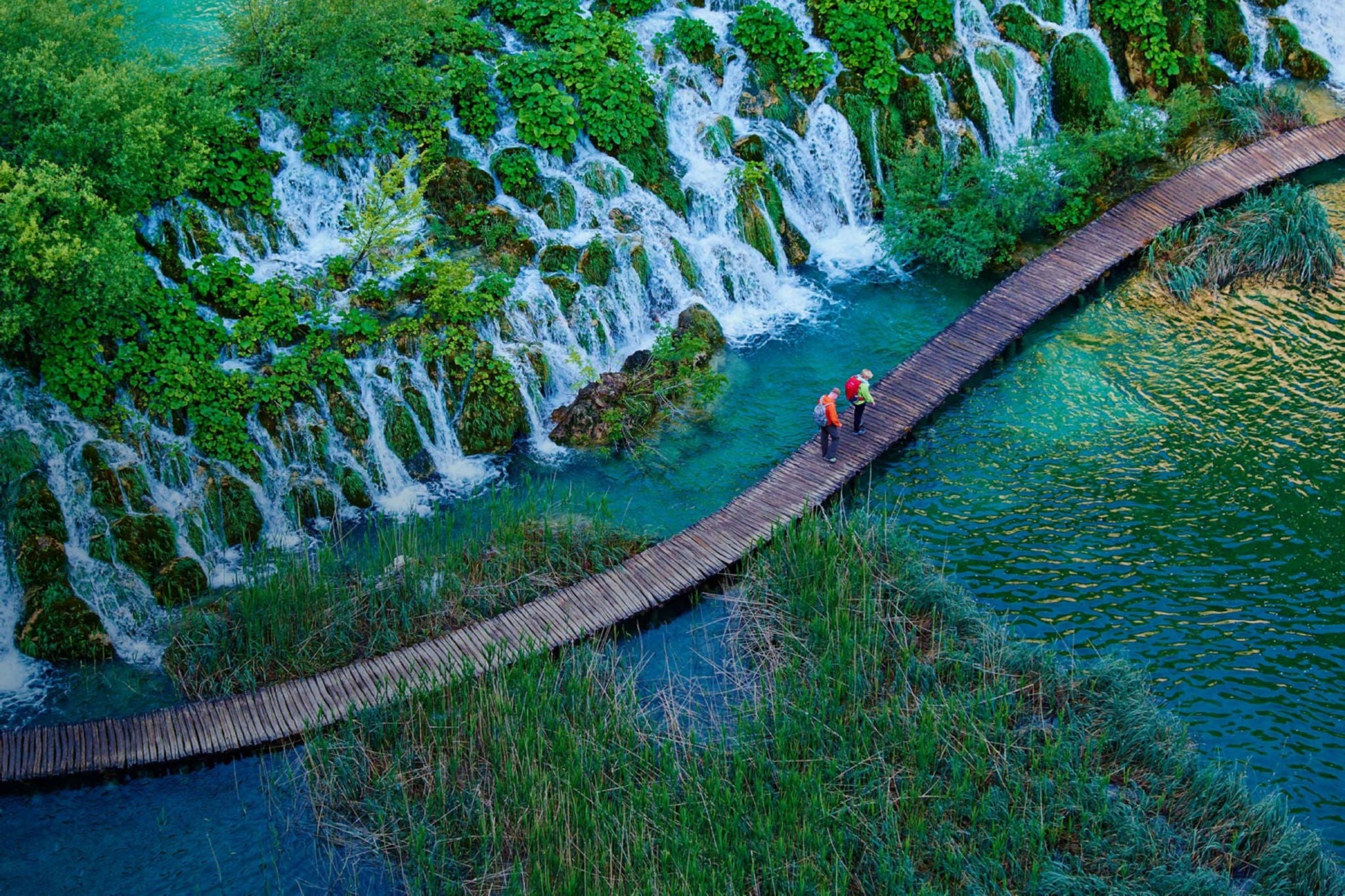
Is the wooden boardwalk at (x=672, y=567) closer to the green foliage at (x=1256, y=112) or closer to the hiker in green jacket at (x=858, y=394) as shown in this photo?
the hiker in green jacket at (x=858, y=394)

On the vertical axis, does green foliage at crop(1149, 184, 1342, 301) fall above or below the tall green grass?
below

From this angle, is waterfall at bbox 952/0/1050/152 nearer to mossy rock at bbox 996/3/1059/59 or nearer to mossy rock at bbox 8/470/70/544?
mossy rock at bbox 996/3/1059/59

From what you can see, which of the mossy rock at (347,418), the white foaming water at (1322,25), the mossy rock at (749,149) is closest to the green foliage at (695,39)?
the mossy rock at (749,149)

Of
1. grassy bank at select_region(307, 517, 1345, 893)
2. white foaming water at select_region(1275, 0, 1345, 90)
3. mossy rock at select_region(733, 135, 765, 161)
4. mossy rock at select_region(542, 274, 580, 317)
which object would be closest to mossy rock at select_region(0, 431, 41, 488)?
grassy bank at select_region(307, 517, 1345, 893)

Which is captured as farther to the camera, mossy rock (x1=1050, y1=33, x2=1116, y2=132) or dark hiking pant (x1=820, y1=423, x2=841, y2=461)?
mossy rock (x1=1050, y1=33, x2=1116, y2=132)

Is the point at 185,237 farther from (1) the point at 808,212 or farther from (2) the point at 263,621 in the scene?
(1) the point at 808,212

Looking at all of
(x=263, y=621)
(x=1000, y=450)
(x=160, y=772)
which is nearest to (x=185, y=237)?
(x=263, y=621)

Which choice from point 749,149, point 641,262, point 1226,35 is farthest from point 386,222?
point 1226,35
